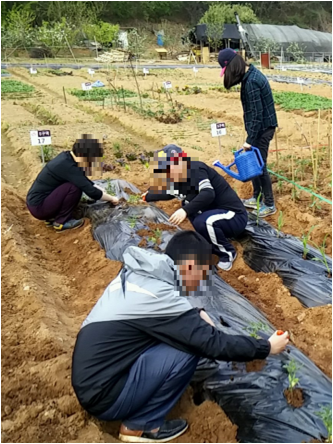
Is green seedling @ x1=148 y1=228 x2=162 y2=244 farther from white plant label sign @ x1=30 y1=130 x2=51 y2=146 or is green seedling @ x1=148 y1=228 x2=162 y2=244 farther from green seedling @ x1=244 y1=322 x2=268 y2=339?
white plant label sign @ x1=30 y1=130 x2=51 y2=146

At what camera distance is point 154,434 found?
2.06 metres

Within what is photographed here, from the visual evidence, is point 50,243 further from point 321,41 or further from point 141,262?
point 321,41

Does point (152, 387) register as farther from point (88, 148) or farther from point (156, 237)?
point (88, 148)

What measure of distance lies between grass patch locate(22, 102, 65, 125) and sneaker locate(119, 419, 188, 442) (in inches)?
319

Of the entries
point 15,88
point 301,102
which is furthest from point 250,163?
point 15,88

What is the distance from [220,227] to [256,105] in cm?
143

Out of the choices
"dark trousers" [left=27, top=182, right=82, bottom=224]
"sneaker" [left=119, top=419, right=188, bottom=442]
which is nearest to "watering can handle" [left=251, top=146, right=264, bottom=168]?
"dark trousers" [left=27, top=182, right=82, bottom=224]

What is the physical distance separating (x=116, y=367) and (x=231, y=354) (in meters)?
0.51

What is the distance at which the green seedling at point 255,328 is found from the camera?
2484mm

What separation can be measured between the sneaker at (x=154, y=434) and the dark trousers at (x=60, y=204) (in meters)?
2.56

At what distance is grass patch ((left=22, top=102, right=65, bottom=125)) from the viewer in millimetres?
9628

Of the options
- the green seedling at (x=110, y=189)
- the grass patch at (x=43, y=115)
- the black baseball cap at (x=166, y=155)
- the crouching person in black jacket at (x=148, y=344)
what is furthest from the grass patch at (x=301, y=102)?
the crouching person in black jacket at (x=148, y=344)

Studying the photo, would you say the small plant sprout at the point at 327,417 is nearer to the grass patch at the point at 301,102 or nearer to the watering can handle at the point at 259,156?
A: the watering can handle at the point at 259,156

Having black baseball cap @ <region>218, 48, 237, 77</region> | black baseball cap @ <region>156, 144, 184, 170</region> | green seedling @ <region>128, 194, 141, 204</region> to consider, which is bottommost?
green seedling @ <region>128, 194, 141, 204</region>
